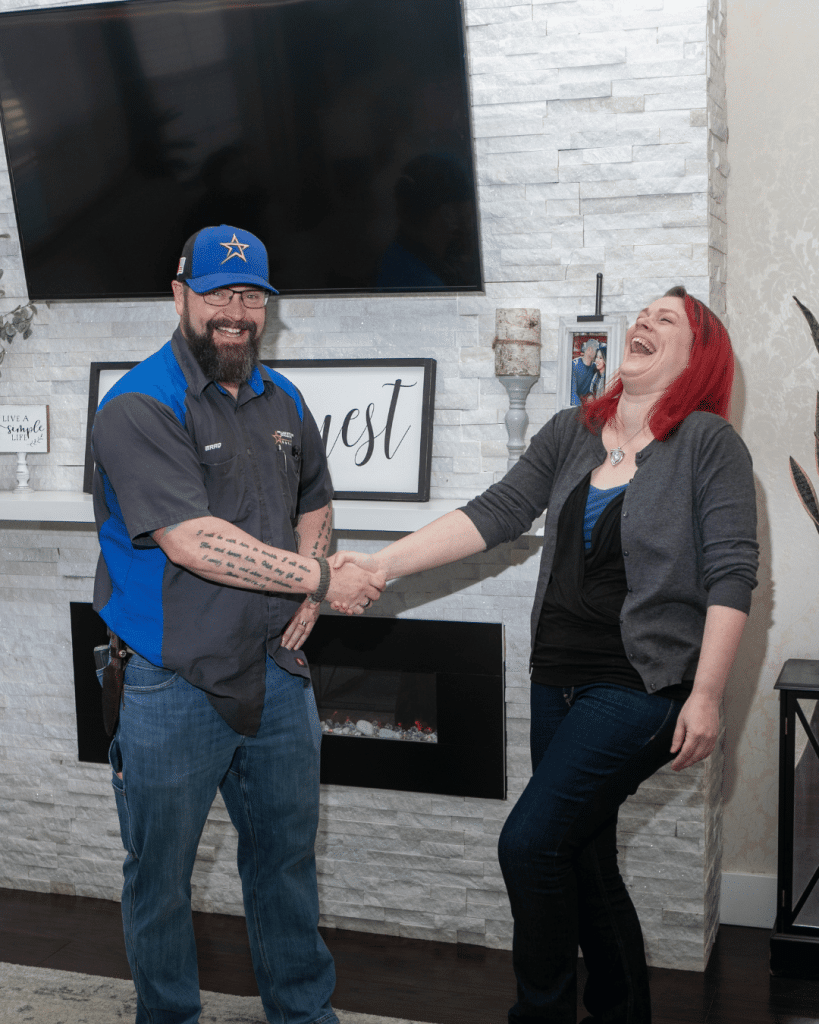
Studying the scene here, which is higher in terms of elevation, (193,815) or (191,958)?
(193,815)

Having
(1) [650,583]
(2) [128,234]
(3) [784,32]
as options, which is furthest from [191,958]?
(3) [784,32]

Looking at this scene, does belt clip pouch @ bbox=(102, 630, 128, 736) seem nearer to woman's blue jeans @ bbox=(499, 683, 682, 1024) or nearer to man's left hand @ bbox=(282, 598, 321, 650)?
man's left hand @ bbox=(282, 598, 321, 650)

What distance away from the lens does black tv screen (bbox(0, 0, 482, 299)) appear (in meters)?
2.40

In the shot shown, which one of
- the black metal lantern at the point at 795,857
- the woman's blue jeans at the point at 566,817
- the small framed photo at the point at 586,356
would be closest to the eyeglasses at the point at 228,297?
the small framed photo at the point at 586,356

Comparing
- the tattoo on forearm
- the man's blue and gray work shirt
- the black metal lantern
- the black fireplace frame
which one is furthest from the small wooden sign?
the black metal lantern

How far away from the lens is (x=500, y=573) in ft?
8.61

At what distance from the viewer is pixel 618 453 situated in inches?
71.4

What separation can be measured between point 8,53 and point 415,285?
4.15 ft

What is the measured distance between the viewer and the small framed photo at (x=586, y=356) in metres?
2.43

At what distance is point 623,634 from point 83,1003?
1632 mm

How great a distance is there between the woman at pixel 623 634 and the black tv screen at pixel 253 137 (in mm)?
857

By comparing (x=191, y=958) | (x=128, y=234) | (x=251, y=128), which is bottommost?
(x=191, y=958)

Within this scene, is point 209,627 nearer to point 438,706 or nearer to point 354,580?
point 354,580

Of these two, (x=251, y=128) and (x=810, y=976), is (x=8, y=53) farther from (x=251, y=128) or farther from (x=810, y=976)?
(x=810, y=976)
